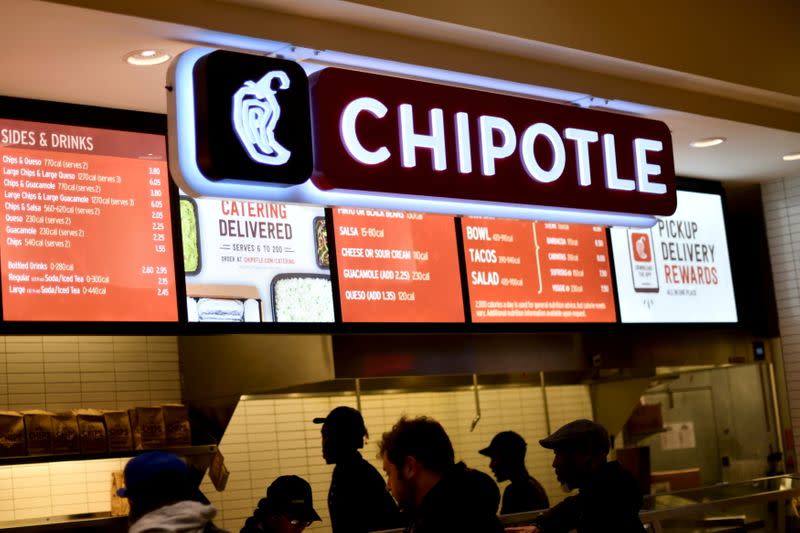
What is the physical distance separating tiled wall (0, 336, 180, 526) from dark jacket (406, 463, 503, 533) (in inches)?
124

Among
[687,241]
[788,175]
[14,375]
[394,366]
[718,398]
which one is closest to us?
[394,366]

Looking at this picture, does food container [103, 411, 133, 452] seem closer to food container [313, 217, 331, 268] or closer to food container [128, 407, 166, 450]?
food container [128, 407, 166, 450]

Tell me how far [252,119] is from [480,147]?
961mm

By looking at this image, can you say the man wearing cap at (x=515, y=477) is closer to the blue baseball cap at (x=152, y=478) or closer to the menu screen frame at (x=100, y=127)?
the menu screen frame at (x=100, y=127)

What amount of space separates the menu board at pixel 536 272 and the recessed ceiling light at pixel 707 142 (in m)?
0.64

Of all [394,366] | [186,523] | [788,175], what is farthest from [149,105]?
[788,175]

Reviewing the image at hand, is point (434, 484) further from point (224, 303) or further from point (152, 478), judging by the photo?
point (224, 303)

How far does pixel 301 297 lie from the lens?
15.6 ft

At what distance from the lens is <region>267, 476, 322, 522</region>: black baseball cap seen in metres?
3.96

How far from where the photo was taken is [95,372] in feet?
19.0

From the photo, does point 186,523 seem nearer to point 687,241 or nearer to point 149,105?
point 149,105

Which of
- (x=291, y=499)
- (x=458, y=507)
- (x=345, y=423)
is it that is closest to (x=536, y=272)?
(x=345, y=423)

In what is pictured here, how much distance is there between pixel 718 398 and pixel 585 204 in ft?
10.6

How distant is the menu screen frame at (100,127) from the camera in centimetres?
410
